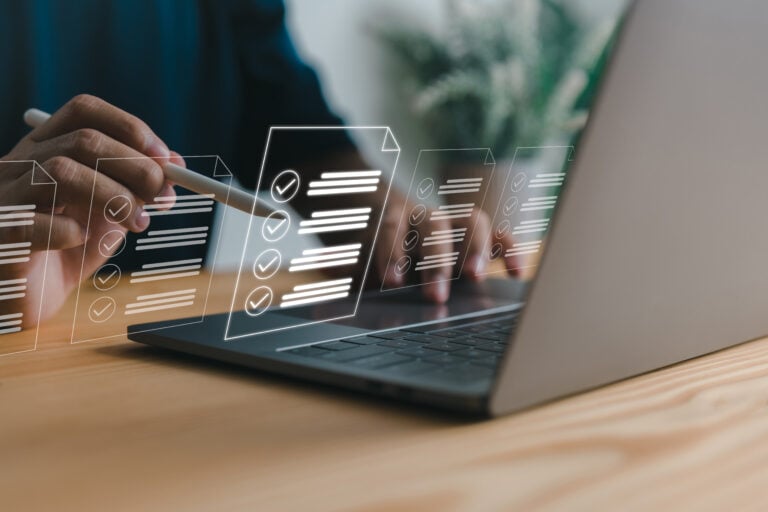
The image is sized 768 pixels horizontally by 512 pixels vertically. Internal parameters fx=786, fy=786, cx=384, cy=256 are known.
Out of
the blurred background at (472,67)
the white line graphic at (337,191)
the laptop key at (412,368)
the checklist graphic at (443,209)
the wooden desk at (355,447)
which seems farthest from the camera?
the blurred background at (472,67)

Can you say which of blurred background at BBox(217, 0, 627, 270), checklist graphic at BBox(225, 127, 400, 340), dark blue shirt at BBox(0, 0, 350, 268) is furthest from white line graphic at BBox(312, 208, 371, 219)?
blurred background at BBox(217, 0, 627, 270)

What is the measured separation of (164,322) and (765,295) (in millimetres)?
343

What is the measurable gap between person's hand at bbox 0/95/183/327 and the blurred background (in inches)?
58.8

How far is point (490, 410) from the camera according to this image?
0.29 m

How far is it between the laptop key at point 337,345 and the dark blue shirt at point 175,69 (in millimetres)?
322

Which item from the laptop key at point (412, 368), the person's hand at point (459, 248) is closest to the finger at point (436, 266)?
the person's hand at point (459, 248)

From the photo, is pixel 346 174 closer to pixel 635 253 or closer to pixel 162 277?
pixel 162 277

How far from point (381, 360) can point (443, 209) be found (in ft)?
1.07

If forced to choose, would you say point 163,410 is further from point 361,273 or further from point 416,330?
point 361,273

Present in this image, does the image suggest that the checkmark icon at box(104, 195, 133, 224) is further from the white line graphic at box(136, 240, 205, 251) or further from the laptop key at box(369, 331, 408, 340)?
the laptop key at box(369, 331, 408, 340)

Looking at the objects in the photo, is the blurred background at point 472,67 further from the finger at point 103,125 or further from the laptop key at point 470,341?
the laptop key at point 470,341

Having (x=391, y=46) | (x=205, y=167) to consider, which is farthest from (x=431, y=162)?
(x=391, y=46)

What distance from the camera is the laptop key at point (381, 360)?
0.35 metres

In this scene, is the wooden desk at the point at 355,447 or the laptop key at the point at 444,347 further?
the laptop key at the point at 444,347
